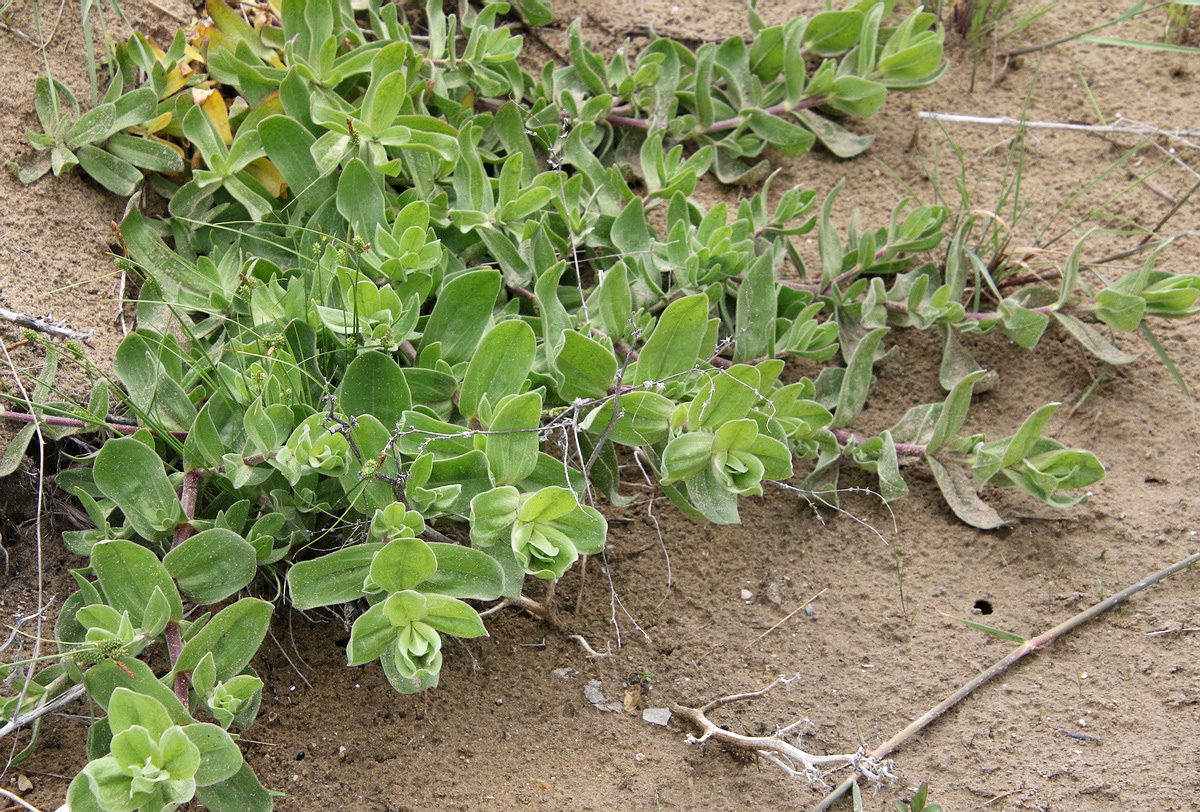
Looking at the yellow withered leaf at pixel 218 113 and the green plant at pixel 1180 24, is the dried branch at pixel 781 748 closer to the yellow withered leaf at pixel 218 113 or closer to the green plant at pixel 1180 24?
the yellow withered leaf at pixel 218 113

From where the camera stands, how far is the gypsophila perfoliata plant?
1.88 metres

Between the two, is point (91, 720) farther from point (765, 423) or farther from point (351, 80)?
point (351, 80)

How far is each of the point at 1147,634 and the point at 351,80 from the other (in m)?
2.44

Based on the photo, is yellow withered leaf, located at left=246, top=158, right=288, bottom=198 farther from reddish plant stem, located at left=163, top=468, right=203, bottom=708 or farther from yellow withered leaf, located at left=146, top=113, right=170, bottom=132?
reddish plant stem, located at left=163, top=468, right=203, bottom=708

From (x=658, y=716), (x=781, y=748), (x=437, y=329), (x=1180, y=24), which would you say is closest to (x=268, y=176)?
(x=437, y=329)

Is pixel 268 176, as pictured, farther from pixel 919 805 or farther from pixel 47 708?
pixel 919 805

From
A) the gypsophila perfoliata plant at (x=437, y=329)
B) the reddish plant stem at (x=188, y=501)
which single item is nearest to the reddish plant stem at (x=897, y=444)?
the gypsophila perfoliata plant at (x=437, y=329)

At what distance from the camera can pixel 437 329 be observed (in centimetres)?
233

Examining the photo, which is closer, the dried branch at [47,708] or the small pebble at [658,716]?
the dried branch at [47,708]

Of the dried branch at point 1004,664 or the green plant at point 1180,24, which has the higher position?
the green plant at point 1180,24

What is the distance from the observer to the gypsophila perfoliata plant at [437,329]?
1.88 m

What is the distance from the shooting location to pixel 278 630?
2.17m

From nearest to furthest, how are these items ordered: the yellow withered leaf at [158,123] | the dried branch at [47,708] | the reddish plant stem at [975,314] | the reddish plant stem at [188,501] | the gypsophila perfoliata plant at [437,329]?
the dried branch at [47,708], the gypsophila perfoliata plant at [437,329], the reddish plant stem at [188,501], the yellow withered leaf at [158,123], the reddish plant stem at [975,314]

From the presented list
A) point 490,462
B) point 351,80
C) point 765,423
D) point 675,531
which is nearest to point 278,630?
point 490,462
